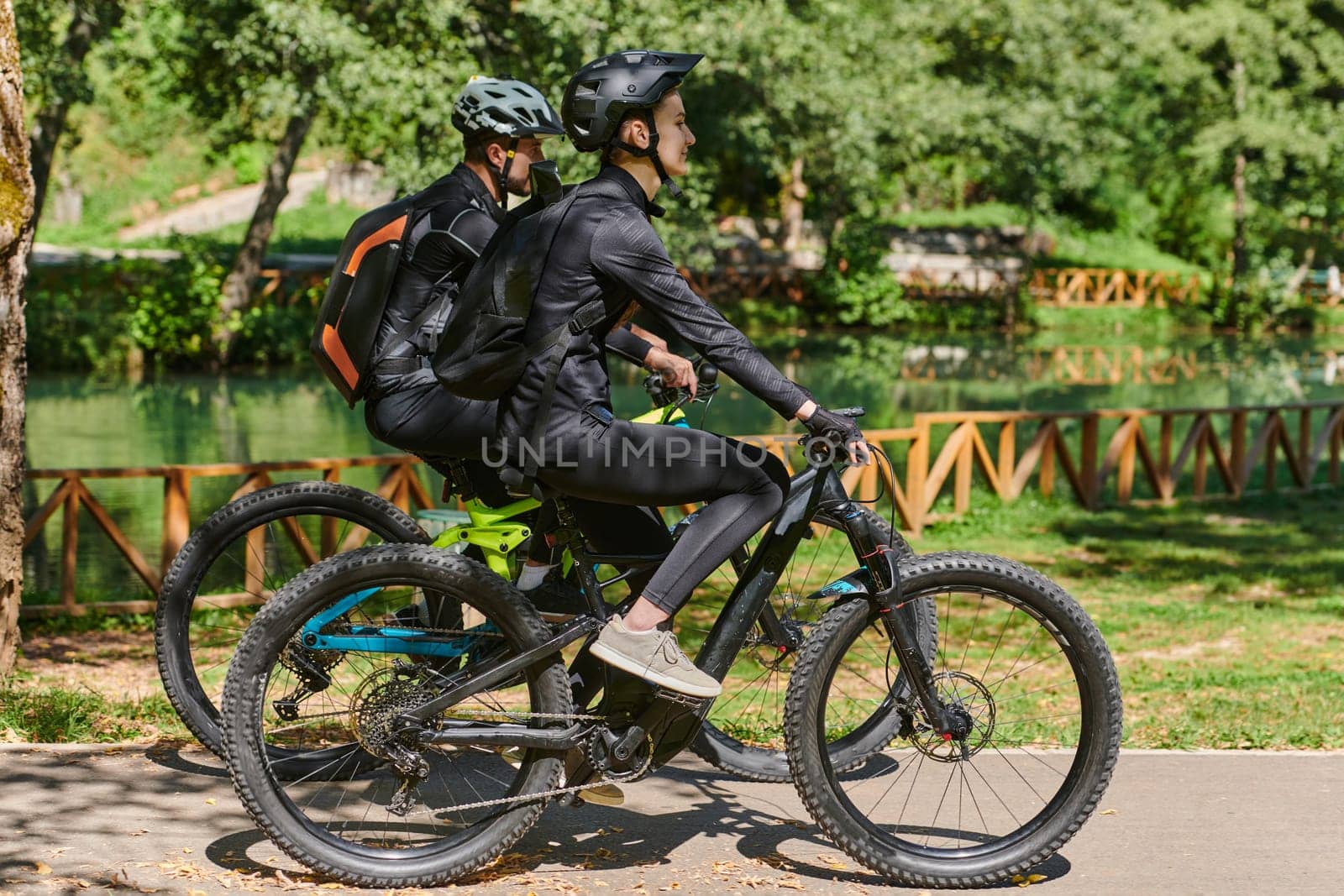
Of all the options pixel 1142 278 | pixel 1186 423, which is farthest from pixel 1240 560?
pixel 1142 278

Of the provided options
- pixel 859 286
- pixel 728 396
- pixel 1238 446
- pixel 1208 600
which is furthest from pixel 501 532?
pixel 859 286

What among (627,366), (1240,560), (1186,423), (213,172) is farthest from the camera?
(213,172)

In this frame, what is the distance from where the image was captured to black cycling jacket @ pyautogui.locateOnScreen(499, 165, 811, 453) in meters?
3.97

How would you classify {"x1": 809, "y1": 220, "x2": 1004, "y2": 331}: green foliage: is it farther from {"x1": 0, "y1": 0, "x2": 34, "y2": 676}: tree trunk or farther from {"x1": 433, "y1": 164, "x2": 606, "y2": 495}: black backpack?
{"x1": 433, "y1": 164, "x2": 606, "y2": 495}: black backpack

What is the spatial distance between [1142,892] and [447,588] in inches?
78.1

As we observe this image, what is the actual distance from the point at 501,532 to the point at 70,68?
1788 cm

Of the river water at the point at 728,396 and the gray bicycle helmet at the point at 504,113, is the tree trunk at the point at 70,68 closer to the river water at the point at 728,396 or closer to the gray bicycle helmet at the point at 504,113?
the river water at the point at 728,396

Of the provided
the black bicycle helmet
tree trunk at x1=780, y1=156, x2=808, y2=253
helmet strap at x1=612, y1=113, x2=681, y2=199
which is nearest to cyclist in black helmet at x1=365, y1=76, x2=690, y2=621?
helmet strap at x1=612, y1=113, x2=681, y2=199

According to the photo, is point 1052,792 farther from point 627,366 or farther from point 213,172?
point 213,172

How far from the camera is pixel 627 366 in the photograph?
28.8m

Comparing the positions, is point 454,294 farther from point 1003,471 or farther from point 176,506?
point 1003,471

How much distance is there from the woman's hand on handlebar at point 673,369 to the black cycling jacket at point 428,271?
694 millimetres

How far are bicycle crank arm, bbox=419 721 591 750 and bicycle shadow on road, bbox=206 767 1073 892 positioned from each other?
364mm

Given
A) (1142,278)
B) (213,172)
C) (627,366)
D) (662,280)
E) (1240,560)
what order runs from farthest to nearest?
(213,172), (1142,278), (627,366), (1240,560), (662,280)
